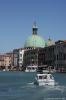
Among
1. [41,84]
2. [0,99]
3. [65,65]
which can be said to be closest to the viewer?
[0,99]

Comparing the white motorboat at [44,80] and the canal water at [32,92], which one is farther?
the white motorboat at [44,80]

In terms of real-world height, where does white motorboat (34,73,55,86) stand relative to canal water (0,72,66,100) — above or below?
above

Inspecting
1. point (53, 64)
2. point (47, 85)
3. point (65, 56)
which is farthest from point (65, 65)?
point (47, 85)

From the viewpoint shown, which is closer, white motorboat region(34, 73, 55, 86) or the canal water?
the canal water

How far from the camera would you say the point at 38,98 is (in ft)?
139

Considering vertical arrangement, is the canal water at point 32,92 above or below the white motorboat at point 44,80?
below

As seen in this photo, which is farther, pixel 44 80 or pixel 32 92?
pixel 44 80

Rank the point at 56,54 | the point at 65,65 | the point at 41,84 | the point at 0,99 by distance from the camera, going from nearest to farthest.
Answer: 1. the point at 0,99
2. the point at 41,84
3. the point at 65,65
4. the point at 56,54

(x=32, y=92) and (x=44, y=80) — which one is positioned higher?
(x=44, y=80)

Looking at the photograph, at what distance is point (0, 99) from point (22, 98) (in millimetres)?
2171

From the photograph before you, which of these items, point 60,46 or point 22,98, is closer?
point 22,98

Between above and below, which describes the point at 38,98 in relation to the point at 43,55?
below

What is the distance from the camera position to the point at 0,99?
4147 cm

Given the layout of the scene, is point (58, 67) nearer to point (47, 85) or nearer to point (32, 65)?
point (32, 65)
